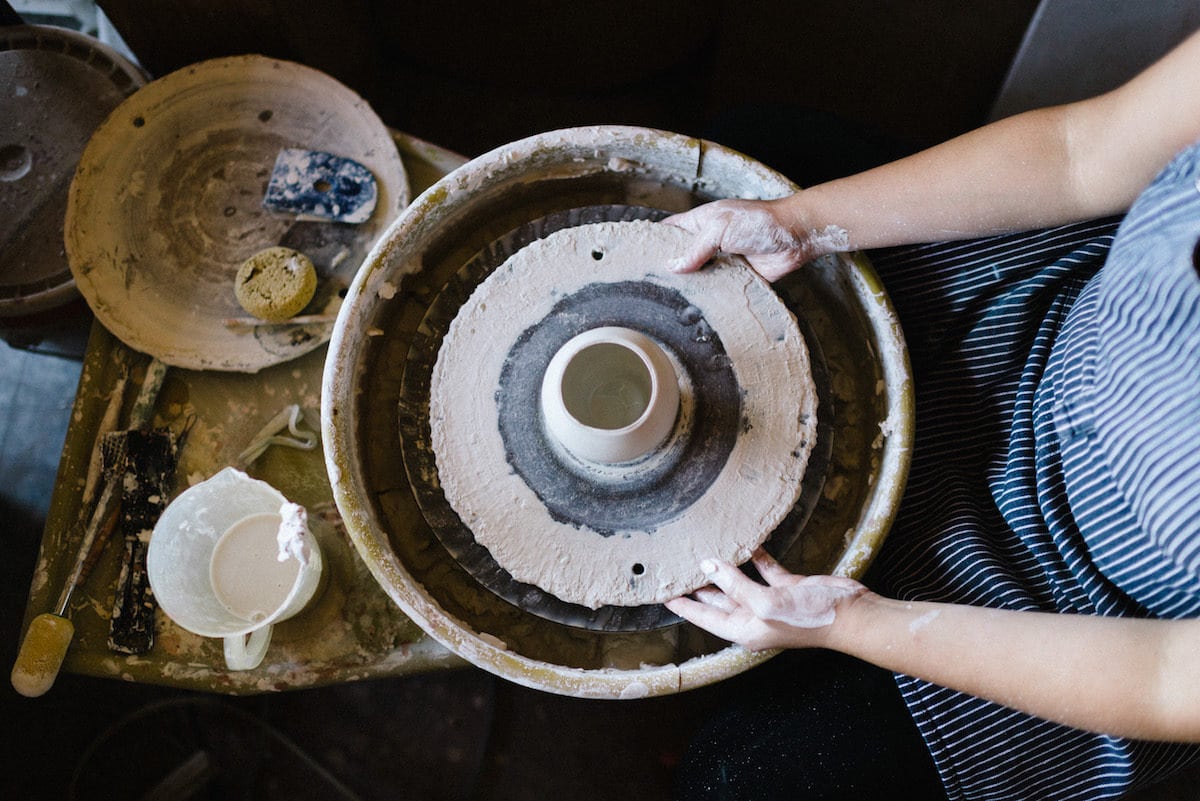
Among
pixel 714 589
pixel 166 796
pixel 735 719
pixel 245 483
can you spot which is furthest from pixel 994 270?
pixel 166 796

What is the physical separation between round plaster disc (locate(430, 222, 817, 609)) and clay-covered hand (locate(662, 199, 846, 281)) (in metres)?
0.04

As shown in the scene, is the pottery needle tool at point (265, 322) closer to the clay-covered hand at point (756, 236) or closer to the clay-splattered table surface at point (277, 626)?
the clay-splattered table surface at point (277, 626)

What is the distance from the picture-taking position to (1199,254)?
1.01 metres

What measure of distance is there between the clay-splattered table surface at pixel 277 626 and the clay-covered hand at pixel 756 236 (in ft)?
2.48

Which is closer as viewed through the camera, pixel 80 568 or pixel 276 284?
pixel 80 568

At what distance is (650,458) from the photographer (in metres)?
1.26

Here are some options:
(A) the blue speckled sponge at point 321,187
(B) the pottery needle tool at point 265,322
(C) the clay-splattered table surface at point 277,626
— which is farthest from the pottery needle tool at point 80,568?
(A) the blue speckled sponge at point 321,187

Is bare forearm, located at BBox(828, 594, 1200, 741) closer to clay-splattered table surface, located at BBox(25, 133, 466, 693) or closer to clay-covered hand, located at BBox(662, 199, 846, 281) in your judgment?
clay-covered hand, located at BBox(662, 199, 846, 281)

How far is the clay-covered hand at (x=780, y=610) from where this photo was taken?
1.17m

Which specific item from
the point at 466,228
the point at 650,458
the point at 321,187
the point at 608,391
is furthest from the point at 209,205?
the point at 650,458

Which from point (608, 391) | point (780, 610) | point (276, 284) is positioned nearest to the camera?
point (780, 610)

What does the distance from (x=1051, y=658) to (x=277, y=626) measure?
1.21m

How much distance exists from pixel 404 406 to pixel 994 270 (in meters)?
1.02

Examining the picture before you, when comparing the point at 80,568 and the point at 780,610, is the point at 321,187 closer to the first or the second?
the point at 80,568
